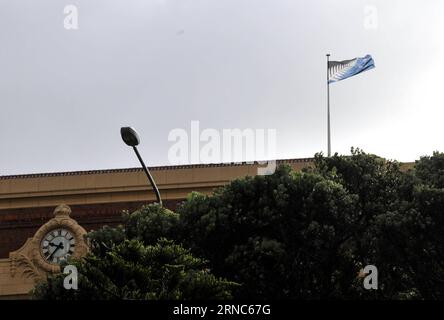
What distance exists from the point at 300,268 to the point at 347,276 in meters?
1.55

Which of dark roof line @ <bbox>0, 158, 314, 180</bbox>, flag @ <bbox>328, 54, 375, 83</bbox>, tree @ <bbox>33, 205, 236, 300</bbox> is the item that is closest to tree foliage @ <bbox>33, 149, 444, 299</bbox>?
tree @ <bbox>33, 205, 236, 300</bbox>

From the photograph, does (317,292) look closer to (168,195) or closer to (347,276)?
(347,276)

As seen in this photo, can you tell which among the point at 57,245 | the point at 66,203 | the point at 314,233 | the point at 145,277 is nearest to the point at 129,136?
the point at 145,277

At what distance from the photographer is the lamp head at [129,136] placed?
2481 centimetres

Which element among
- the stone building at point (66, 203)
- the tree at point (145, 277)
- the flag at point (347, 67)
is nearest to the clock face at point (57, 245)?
the stone building at point (66, 203)

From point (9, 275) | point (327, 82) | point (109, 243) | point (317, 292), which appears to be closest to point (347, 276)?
point (317, 292)

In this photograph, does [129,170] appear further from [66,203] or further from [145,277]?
[145,277]

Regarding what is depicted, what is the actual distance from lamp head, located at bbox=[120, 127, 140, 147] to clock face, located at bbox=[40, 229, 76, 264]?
1528 cm

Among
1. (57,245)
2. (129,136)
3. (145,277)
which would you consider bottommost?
(145,277)

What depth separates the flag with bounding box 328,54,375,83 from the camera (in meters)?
39.2

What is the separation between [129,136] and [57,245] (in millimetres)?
15781

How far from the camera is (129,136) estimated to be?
2494cm

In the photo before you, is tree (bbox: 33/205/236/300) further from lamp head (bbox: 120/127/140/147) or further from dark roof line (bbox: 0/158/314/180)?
dark roof line (bbox: 0/158/314/180)

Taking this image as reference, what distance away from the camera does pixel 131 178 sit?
40.6 meters
